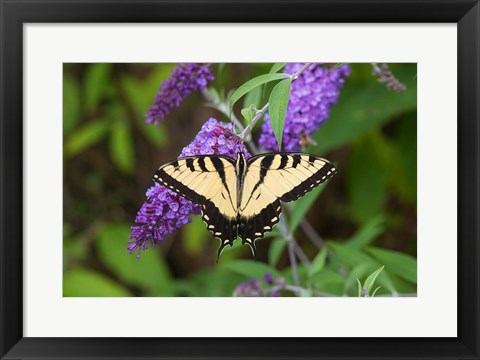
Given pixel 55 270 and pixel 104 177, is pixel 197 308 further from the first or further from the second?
pixel 104 177

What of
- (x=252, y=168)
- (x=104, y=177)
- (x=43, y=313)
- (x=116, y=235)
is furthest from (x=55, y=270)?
(x=104, y=177)

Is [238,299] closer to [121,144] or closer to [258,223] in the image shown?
[258,223]

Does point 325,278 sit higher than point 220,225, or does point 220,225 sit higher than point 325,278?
point 220,225

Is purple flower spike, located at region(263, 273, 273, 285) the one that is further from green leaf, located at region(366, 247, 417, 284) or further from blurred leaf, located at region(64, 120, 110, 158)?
blurred leaf, located at region(64, 120, 110, 158)

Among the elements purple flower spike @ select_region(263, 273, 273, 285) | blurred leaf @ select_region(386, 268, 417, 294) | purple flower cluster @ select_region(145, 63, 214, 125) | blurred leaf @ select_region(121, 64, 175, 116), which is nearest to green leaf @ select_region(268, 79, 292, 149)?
purple flower cluster @ select_region(145, 63, 214, 125)

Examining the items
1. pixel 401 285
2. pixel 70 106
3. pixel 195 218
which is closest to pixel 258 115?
pixel 401 285
